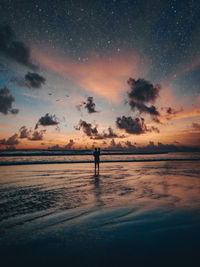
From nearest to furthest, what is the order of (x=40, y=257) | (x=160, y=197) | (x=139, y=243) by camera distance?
(x=40, y=257)
(x=139, y=243)
(x=160, y=197)

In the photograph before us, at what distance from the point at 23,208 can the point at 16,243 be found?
301cm

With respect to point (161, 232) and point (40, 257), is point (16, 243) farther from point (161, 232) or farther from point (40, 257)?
point (161, 232)

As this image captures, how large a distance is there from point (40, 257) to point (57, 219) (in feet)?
6.93

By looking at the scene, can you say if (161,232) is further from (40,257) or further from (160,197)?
(160,197)

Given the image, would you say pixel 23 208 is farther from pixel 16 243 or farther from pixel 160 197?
pixel 160 197

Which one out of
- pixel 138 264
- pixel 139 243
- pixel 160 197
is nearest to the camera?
pixel 138 264

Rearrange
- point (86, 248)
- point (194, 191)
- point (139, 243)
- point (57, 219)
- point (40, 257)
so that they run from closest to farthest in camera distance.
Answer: point (40, 257) → point (86, 248) → point (139, 243) → point (57, 219) → point (194, 191)

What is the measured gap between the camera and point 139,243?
4.45 metres

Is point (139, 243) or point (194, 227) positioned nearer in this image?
point (139, 243)

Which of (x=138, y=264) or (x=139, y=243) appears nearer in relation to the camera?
(x=138, y=264)

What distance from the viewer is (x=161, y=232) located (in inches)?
199

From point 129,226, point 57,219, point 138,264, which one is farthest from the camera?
point 57,219

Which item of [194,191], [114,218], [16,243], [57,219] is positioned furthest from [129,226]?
[194,191]


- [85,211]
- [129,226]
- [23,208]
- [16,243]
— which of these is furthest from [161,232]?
[23,208]
